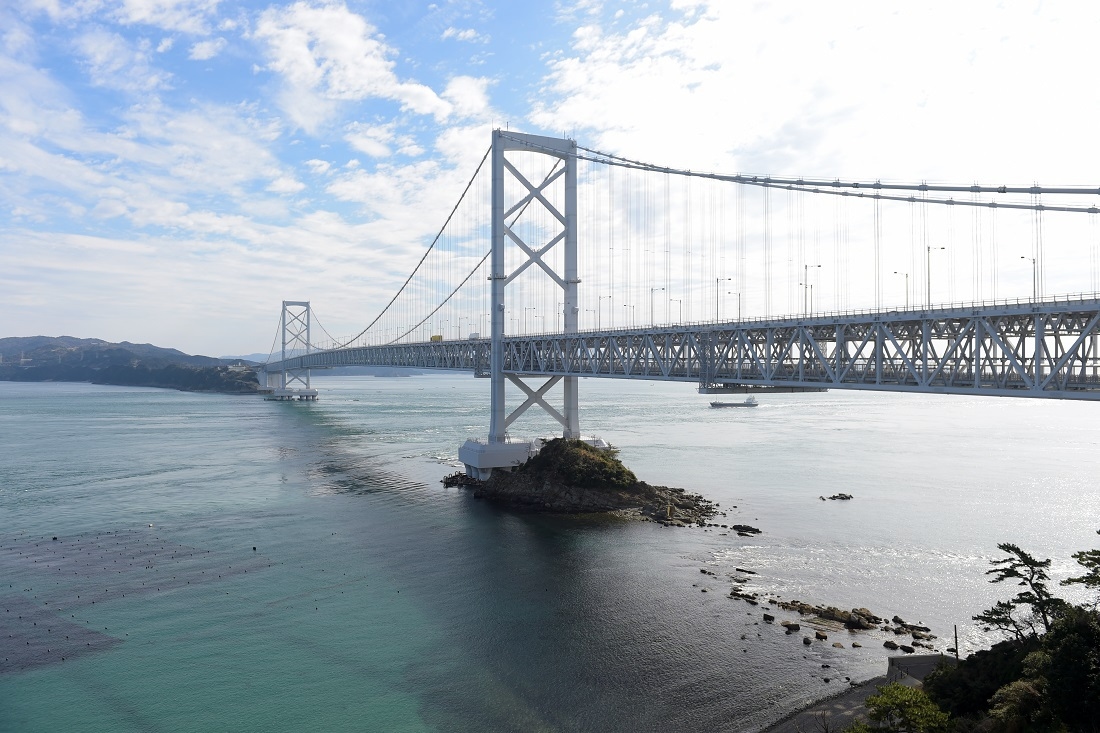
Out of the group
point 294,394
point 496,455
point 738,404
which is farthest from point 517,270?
point 294,394

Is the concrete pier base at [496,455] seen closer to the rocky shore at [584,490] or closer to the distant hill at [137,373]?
the rocky shore at [584,490]

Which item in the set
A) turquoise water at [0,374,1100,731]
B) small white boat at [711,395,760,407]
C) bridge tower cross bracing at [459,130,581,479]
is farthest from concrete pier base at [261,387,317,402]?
bridge tower cross bracing at [459,130,581,479]

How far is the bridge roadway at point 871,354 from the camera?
52.0ft

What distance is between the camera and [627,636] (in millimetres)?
18375

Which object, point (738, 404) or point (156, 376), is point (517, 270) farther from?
point (156, 376)

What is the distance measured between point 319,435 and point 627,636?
176 ft

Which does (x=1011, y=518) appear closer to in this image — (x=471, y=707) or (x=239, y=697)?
(x=471, y=707)

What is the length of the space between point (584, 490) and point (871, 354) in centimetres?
1616

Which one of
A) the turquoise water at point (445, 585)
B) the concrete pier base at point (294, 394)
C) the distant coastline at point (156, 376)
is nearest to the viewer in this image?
the turquoise water at point (445, 585)

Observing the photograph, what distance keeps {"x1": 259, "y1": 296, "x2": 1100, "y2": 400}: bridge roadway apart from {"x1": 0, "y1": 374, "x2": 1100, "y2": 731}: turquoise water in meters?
6.91

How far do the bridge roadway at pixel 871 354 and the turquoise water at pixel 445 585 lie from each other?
6.91m

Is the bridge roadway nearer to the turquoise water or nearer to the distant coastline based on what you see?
the turquoise water

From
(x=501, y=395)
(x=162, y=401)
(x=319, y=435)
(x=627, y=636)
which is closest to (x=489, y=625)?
(x=627, y=636)

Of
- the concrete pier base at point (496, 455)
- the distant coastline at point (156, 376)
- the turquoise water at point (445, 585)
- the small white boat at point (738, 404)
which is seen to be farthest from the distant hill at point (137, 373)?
the concrete pier base at point (496, 455)
